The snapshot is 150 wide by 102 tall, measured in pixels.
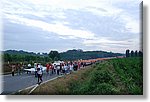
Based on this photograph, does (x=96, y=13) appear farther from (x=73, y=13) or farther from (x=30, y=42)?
(x=30, y=42)

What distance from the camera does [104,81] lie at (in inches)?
218

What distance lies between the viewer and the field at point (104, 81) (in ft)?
18.0

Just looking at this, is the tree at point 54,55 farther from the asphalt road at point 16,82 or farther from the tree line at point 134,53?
the tree line at point 134,53

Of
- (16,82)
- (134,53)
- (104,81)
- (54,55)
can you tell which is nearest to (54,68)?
(54,55)

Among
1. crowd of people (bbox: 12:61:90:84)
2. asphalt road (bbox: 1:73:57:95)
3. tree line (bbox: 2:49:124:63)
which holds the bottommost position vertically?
asphalt road (bbox: 1:73:57:95)

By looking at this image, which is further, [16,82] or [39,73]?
[39,73]

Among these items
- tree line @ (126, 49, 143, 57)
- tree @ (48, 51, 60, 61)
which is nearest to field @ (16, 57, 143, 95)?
tree line @ (126, 49, 143, 57)

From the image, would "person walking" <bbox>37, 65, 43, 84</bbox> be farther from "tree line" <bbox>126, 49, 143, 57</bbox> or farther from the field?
"tree line" <bbox>126, 49, 143, 57</bbox>

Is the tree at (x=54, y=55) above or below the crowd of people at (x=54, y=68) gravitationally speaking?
above

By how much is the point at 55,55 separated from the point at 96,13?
0.69 m

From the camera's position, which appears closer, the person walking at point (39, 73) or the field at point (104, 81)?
the field at point (104, 81)

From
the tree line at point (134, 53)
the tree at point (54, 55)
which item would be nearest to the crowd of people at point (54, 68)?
the tree at point (54, 55)

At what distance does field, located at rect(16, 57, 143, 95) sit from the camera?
549 cm

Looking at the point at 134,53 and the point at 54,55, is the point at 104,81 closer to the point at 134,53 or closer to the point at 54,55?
the point at 134,53
